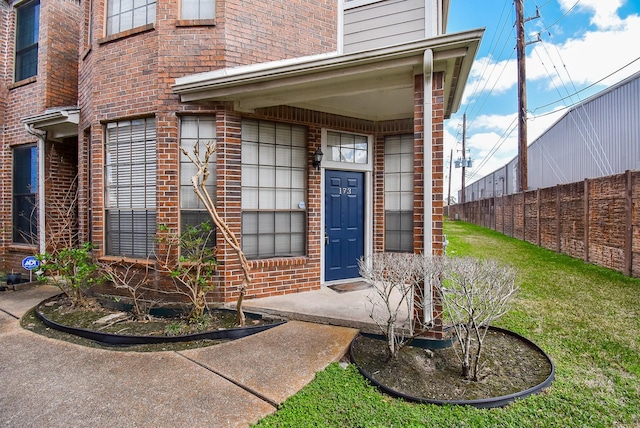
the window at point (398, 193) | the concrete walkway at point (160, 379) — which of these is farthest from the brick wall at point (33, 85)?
the window at point (398, 193)

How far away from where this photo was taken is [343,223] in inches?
219

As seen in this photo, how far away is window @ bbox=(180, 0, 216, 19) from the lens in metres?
4.70

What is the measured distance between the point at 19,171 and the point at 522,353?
→ 9535 mm

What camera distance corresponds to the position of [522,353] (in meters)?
3.31

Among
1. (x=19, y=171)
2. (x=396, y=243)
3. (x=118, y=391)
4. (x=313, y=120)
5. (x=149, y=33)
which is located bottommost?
(x=118, y=391)

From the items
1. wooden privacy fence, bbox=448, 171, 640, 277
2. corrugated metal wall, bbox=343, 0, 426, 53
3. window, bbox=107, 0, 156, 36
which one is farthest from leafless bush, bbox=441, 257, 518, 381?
wooden privacy fence, bbox=448, 171, 640, 277

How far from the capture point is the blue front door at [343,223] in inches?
213

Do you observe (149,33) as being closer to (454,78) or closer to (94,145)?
(94,145)

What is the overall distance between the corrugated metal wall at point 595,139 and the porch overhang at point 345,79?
9.32 m

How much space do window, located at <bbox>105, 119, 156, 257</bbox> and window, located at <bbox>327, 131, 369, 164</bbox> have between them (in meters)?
2.69

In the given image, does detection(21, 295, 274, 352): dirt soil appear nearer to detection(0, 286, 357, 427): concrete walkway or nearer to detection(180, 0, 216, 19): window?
detection(0, 286, 357, 427): concrete walkway

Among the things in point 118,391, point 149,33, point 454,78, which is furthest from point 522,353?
point 149,33

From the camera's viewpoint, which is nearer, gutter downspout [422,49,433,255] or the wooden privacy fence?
gutter downspout [422,49,433,255]

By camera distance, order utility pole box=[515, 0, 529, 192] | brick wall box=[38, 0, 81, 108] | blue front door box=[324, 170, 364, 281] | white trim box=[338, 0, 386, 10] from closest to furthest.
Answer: white trim box=[338, 0, 386, 10] → blue front door box=[324, 170, 364, 281] → brick wall box=[38, 0, 81, 108] → utility pole box=[515, 0, 529, 192]
